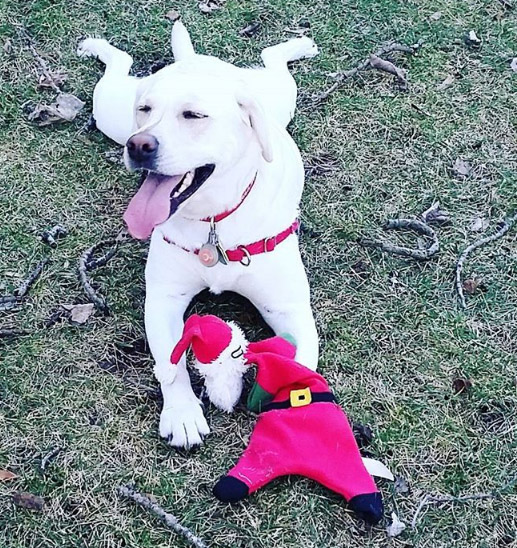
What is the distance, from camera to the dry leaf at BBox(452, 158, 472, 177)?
4.27 metres

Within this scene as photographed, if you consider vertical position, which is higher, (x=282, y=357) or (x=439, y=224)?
(x=282, y=357)

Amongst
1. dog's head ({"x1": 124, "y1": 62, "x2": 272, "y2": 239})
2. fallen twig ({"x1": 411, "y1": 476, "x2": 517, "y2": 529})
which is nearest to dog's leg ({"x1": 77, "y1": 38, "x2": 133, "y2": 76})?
dog's head ({"x1": 124, "y1": 62, "x2": 272, "y2": 239})

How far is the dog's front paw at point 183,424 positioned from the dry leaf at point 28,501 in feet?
1.49

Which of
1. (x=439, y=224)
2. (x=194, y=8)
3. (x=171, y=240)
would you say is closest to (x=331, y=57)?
(x=194, y=8)

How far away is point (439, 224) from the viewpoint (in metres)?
4.02

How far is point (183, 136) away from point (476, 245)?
62.7 inches

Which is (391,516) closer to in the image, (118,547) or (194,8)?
(118,547)

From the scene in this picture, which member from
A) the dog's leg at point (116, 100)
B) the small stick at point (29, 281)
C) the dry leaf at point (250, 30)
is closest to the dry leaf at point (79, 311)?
the small stick at point (29, 281)

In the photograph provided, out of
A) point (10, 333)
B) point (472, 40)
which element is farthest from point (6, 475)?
point (472, 40)

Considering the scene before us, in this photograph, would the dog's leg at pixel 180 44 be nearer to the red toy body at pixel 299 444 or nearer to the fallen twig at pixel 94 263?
the fallen twig at pixel 94 263

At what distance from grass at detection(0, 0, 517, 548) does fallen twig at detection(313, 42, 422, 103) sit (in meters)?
0.06

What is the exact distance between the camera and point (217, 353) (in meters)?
3.02

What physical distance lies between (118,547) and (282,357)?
0.79 metres

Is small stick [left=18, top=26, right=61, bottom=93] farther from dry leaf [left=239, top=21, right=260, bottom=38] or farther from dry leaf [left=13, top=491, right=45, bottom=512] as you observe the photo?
dry leaf [left=13, top=491, right=45, bottom=512]
